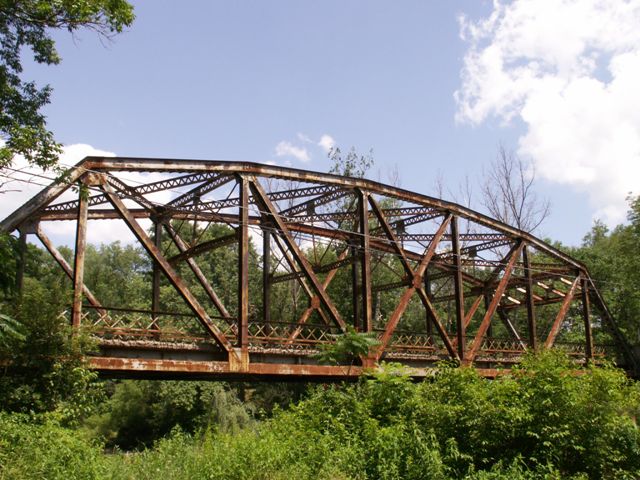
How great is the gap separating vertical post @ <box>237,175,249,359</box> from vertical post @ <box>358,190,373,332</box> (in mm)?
4706

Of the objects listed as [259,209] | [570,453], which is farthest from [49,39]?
[570,453]

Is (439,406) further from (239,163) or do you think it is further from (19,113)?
(19,113)

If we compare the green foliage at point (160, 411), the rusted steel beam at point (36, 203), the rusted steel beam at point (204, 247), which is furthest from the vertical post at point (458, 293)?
the rusted steel beam at point (36, 203)

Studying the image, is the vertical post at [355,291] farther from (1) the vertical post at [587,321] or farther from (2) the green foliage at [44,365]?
(1) the vertical post at [587,321]

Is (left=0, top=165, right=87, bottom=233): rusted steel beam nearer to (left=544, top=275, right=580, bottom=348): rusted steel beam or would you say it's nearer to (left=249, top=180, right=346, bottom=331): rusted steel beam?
(left=249, top=180, right=346, bottom=331): rusted steel beam

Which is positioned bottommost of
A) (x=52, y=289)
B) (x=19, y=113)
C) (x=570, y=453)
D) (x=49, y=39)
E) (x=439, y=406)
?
(x=570, y=453)

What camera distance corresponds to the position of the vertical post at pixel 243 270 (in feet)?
60.0

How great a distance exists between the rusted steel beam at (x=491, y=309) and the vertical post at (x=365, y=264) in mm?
6013

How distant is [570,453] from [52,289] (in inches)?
498

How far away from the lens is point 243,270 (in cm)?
1859

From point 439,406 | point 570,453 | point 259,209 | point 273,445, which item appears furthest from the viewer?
point 259,209

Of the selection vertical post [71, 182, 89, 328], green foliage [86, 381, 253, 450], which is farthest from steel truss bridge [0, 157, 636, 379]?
green foliage [86, 381, 253, 450]

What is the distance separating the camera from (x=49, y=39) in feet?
62.5

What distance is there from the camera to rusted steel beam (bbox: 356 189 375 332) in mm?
21578
